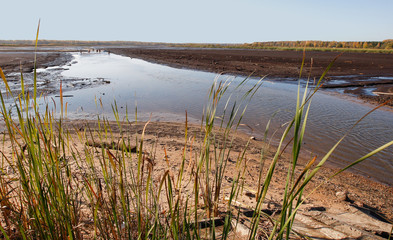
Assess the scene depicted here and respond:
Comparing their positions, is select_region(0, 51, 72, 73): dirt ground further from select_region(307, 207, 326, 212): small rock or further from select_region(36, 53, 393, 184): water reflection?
select_region(307, 207, 326, 212): small rock

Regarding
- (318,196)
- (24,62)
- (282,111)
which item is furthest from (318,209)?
(24,62)

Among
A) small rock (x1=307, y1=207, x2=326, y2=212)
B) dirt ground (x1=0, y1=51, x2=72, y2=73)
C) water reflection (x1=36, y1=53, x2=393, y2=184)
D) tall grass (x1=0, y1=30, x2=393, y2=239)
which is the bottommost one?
small rock (x1=307, y1=207, x2=326, y2=212)

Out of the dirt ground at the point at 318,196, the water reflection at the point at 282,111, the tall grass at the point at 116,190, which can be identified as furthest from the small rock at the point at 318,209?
the water reflection at the point at 282,111

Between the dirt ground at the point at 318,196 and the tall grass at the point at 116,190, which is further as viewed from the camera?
the dirt ground at the point at 318,196

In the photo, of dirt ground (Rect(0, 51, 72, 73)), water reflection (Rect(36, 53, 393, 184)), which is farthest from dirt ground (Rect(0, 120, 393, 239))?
dirt ground (Rect(0, 51, 72, 73))

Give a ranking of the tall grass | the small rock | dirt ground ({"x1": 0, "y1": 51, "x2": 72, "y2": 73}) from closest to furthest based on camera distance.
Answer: the tall grass, the small rock, dirt ground ({"x1": 0, "y1": 51, "x2": 72, "y2": 73})

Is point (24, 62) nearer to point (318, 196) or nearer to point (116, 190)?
point (116, 190)

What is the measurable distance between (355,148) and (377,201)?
1.99 m

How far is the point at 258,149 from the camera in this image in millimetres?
4703

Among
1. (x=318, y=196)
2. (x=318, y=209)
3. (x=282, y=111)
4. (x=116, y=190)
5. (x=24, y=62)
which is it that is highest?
(x=24, y=62)

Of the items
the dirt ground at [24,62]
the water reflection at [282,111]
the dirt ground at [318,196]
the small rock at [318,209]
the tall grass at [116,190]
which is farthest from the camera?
the dirt ground at [24,62]

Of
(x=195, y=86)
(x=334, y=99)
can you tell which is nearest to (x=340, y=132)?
(x=334, y=99)

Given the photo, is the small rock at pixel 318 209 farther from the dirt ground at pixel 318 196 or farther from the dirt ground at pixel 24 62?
the dirt ground at pixel 24 62

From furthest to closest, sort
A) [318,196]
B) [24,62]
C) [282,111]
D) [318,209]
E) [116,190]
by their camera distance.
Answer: [24,62] → [282,111] → [318,196] → [318,209] → [116,190]
